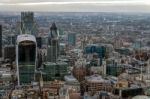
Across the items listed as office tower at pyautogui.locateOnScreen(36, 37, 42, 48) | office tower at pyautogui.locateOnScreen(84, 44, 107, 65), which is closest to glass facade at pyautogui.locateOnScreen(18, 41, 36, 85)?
office tower at pyautogui.locateOnScreen(36, 37, 42, 48)

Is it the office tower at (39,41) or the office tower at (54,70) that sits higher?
the office tower at (39,41)

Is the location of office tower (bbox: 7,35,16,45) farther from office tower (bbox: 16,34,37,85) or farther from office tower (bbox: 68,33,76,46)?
office tower (bbox: 68,33,76,46)

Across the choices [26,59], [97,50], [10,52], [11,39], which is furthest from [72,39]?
[26,59]

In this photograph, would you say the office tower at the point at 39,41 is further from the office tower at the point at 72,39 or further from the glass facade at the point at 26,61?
the office tower at the point at 72,39

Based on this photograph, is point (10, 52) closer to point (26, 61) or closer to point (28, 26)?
point (28, 26)

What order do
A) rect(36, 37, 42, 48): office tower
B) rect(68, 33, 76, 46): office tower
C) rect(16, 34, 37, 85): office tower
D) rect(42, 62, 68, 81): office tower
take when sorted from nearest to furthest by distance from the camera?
rect(16, 34, 37, 85): office tower, rect(42, 62, 68, 81): office tower, rect(36, 37, 42, 48): office tower, rect(68, 33, 76, 46): office tower

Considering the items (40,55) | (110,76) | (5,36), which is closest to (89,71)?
(110,76)

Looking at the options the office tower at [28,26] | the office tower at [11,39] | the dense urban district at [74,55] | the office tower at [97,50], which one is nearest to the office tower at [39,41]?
the dense urban district at [74,55]
